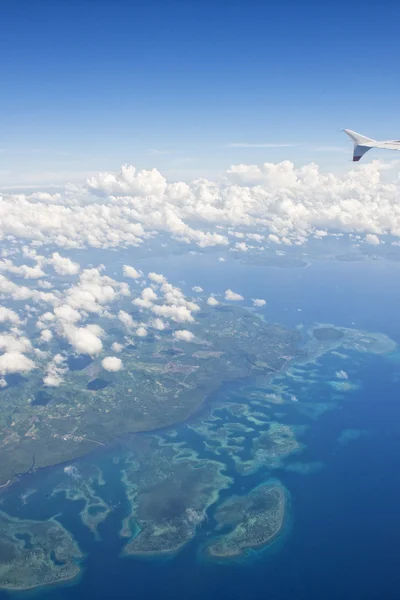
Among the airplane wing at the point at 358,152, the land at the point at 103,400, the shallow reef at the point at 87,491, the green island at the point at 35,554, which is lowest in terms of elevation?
the land at the point at 103,400

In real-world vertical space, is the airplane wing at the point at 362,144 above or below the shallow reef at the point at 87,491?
above

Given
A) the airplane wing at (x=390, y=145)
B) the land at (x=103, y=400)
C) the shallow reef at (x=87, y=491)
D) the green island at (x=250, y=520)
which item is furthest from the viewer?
the land at (x=103, y=400)

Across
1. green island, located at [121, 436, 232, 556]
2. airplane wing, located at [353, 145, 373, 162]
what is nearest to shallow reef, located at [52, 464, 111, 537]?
green island, located at [121, 436, 232, 556]

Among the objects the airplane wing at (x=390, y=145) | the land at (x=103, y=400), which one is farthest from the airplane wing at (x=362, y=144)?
the land at (x=103, y=400)

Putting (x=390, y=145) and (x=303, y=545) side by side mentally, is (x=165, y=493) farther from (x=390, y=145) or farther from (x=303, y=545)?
(x=390, y=145)

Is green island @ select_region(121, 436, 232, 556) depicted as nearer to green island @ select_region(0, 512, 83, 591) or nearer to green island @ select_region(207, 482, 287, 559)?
green island @ select_region(207, 482, 287, 559)

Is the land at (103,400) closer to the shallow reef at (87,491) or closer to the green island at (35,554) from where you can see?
the shallow reef at (87,491)

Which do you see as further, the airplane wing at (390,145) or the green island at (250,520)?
the green island at (250,520)
